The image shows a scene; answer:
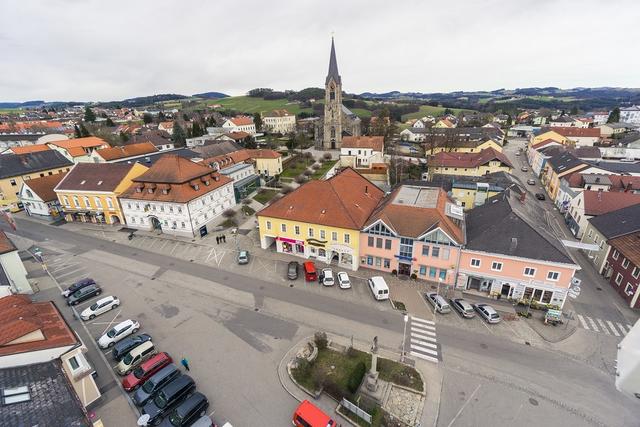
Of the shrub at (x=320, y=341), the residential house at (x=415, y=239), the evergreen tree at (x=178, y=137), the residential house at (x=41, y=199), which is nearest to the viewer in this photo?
the shrub at (x=320, y=341)

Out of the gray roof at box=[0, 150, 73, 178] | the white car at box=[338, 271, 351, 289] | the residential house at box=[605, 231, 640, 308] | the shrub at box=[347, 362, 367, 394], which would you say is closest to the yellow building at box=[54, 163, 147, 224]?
the gray roof at box=[0, 150, 73, 178]

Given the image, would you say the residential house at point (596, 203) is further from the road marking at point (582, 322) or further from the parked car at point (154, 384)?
the parked car at point (154, 384)

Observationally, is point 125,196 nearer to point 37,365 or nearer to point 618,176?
point 37,365

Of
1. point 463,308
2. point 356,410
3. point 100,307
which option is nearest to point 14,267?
point 100,307

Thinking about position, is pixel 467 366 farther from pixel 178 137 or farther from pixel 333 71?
pixel 178 137

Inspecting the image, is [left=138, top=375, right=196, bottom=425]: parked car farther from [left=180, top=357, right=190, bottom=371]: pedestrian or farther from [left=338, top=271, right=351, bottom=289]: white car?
[left=338, top=271, right=351, bottom=289]: white car

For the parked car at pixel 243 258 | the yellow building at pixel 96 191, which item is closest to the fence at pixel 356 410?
the parked car at pixel 243 258
